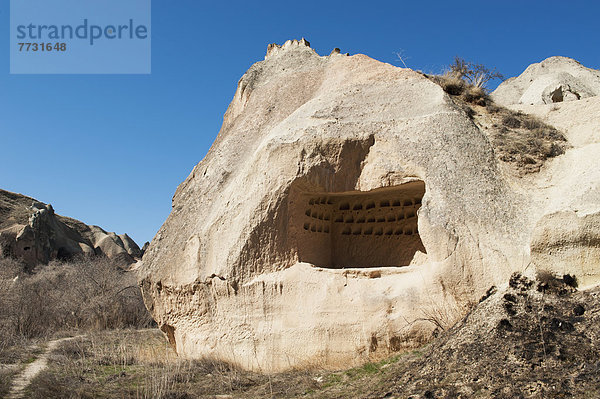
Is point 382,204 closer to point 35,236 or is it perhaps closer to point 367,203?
point 367,203

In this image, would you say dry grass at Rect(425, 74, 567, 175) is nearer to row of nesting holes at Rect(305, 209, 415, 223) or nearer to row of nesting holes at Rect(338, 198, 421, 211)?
row of nesting holes at Rect(338, 198, 421, 211)

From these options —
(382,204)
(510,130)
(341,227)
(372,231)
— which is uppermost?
(510,130)

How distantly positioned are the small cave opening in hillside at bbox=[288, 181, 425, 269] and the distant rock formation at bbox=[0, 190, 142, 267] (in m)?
21.6

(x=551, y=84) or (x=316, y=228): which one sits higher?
(x=551, y=84)

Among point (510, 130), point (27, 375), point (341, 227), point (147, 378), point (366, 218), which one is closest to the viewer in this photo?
point (147, 378)

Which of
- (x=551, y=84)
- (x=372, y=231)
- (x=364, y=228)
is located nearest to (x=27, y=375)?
(x=364, y=228)

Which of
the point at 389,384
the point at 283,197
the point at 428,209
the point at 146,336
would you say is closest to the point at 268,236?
the point at 283,197

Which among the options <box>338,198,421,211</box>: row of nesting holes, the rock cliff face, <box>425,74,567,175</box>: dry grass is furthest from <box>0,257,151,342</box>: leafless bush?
<box>425,74,567,175</box>: dry grass

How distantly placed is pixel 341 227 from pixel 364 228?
42 cm

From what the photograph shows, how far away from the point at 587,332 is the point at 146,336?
32.2 ft

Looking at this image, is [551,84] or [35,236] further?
[35,236]

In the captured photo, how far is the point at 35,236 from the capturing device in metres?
29.6

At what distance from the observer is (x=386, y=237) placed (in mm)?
9086

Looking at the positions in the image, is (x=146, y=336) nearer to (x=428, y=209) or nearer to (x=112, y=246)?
(x=428, y=209)
